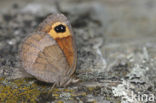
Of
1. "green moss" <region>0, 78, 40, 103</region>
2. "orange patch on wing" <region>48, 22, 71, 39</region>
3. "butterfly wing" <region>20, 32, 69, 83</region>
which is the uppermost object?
"orange patch on wing" <region>48, 22, 71, 39</region>

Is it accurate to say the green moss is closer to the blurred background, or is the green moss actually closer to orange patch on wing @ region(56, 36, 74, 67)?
the blurred background

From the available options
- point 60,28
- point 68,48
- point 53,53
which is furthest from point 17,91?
point 60,28

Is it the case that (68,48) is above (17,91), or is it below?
above

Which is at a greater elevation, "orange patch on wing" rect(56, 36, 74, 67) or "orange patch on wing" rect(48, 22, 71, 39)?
"orange patch on wing" rect(48, 22, 71, 39)

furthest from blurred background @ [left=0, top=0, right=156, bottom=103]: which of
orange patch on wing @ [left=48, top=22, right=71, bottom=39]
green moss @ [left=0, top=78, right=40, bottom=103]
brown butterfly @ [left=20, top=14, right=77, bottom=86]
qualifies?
orange patch on wing @ [left=48, top=22, right=71, bottom=39]

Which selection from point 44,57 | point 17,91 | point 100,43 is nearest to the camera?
point 17,91

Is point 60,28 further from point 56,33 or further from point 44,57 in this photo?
point 44,57

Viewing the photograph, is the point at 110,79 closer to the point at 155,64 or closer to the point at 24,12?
the point at 155,64
